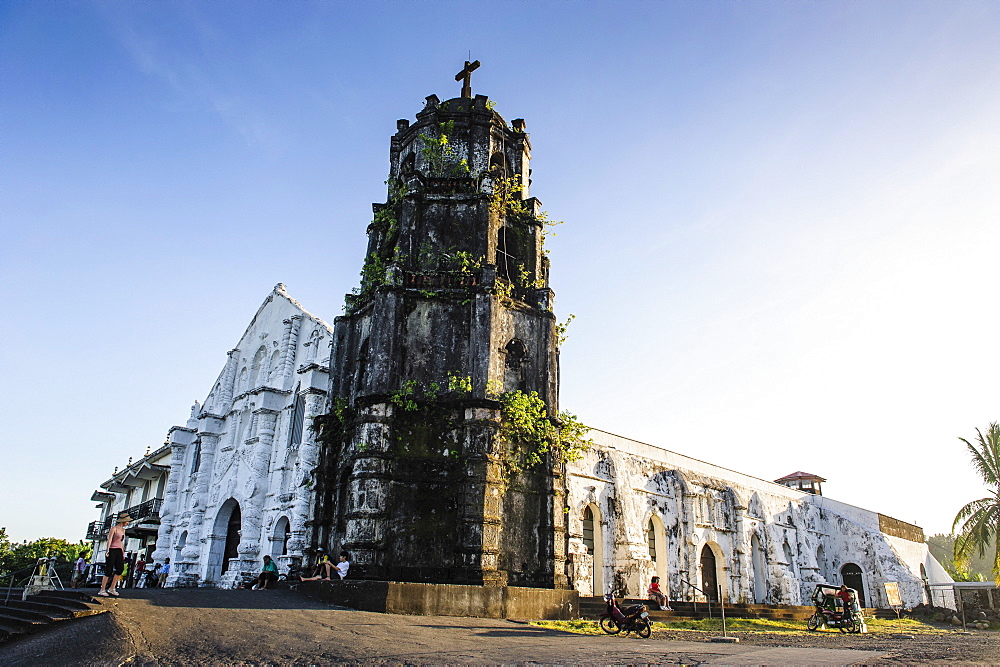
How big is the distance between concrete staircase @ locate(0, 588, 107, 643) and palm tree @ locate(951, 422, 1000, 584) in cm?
2746

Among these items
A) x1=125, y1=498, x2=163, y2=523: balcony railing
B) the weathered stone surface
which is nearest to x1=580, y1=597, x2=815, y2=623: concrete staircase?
the weathered stone surface

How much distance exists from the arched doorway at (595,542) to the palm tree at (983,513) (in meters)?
14.9

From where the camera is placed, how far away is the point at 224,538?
2267 centimetres

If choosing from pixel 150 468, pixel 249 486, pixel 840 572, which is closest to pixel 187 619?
pixel 249 486

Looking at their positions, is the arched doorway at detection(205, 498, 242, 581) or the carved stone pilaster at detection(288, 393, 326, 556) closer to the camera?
the carved stone pilaster at detection(288, 393, 326, 556)

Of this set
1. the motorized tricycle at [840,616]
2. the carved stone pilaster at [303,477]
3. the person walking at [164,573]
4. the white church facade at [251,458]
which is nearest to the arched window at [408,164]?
the white church facade at [251,458]

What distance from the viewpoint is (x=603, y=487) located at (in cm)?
2019

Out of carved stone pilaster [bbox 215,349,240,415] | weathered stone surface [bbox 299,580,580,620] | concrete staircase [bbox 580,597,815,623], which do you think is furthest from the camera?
carved stone pilaster [bbox 215,349,240,415]

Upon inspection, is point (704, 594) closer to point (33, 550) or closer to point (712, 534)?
point (712, 534)

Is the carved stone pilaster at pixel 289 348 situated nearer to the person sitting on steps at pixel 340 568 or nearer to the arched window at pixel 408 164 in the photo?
the arched window at pixel 408 164

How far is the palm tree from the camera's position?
83.0 ft

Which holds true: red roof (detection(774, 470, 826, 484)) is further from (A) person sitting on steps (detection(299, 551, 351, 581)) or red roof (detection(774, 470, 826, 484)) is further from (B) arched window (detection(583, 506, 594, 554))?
(A) person sitting on steps (detection(299, 551, 351, 581))

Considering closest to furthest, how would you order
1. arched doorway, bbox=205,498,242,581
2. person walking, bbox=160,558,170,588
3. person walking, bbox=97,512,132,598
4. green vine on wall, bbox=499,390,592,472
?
person walking, bbox=97,512,132,598, green vine on wall, bbox=499,390,592,472, arched doorway, bbox=205,498,242,581, person walking, bbox=160,558,170,588

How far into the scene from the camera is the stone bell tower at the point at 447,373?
13.0 m
